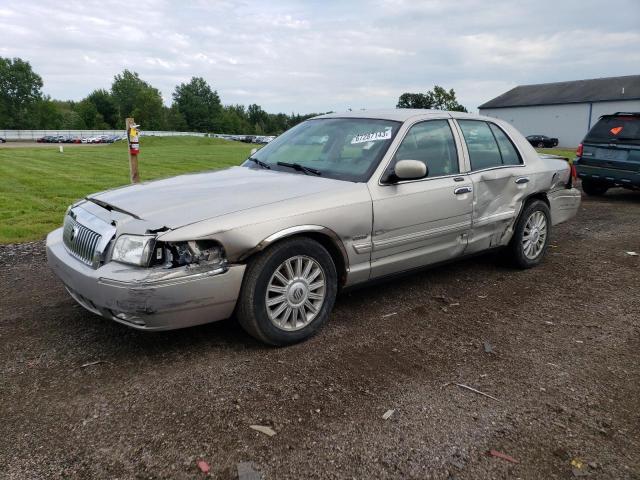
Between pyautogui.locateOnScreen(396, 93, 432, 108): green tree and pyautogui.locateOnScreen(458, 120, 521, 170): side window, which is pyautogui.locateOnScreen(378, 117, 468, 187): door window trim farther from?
pyautogui.locateOnScreen(396, 93, 432, 108): green tree

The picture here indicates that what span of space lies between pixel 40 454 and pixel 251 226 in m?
1.62

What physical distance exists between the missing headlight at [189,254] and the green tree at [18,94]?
106 metres

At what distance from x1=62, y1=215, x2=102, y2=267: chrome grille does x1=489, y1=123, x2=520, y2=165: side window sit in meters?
3.74

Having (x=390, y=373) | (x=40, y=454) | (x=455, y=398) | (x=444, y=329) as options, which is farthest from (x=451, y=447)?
(x=40, y=454)

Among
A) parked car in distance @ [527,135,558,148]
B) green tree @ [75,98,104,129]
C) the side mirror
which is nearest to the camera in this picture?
the side mirror

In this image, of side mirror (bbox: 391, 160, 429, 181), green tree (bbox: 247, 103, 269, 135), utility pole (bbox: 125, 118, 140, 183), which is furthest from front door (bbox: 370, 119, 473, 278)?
green tree (bbox: 247, 103, 269, 135)

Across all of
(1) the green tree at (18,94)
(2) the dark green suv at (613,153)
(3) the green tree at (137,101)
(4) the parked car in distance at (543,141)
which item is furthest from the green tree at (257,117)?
(2) the dark green suv at (613,153)

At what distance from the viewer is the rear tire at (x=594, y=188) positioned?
1101 centimetres

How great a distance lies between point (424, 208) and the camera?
14.0ft

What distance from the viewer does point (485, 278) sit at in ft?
17.5

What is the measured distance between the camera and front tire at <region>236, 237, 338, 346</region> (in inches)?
134

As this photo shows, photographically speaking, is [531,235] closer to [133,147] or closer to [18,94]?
[133,147]

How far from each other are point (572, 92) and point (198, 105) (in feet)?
254

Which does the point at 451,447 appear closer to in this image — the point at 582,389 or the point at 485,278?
the point at 582,389
